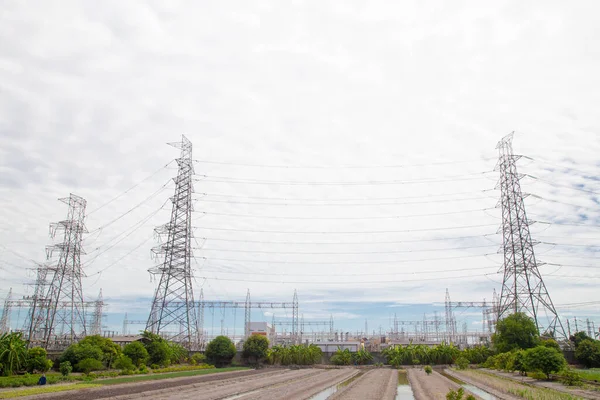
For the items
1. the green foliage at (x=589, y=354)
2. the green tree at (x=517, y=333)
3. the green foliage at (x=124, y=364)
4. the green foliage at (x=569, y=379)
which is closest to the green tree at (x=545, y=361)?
the green foliage at (x=569, y=379)

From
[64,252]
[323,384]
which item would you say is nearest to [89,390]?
[323,384]

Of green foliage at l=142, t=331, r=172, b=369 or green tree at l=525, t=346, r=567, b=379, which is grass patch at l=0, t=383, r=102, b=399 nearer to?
green foliage at l=142, t=331, r=172, b=369

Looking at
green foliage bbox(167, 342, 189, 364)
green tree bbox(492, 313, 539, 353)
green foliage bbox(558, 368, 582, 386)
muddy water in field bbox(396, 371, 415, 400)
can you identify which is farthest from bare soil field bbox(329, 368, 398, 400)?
green foliage bbox(167, 342, 189, 364)

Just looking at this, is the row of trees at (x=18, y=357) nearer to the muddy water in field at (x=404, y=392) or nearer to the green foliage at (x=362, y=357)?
the muddy water in field at (x=404, y=392)

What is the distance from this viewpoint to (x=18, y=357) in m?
33.9

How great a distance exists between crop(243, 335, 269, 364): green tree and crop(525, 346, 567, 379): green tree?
37.7 m

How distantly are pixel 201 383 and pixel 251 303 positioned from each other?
61.7 m

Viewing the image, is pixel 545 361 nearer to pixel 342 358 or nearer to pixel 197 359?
pixel 342 358

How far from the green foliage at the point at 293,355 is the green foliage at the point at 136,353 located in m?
25.3

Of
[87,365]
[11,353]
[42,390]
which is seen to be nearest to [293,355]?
[87,365]

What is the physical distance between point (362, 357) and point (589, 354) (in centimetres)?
3314

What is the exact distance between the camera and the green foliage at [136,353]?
47062 millimetres

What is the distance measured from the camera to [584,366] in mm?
54875

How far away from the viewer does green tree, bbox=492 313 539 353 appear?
55375 millimetres
